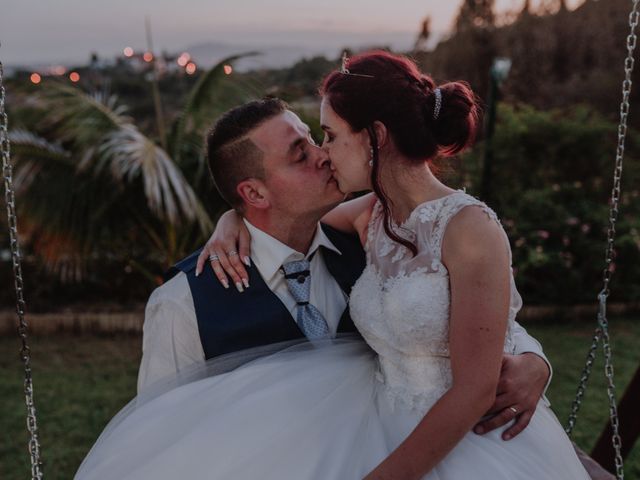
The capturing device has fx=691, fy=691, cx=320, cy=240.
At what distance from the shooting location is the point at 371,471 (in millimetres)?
2023

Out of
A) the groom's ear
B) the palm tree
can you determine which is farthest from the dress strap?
the palm tree

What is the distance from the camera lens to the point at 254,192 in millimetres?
2818

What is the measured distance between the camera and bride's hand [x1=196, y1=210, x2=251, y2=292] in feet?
8.55

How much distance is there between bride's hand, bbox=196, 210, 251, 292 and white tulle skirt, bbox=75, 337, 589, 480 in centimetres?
35

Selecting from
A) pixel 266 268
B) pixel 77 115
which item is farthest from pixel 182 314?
pixel 77 115

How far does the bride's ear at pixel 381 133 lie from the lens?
2291 mm

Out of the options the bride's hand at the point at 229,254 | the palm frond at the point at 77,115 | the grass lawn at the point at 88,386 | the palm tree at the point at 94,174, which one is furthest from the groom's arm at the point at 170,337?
the palm frond at the point at 77,115

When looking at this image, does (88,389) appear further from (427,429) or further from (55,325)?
(427,429)

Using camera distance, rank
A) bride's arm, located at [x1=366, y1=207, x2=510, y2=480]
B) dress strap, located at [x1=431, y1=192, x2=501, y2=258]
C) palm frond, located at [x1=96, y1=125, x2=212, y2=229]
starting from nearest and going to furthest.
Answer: bride's arm, located at [x1=366, y1=207, x2=510, y2=480] → dress strap, located at [x1=431, y1=192, x2=501, y2=258] → palm frond, located at [x1=96, y1=125, x2=212, y2=229]

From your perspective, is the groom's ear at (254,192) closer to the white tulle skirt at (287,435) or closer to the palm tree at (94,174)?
the white tulle skirt at (287,435)

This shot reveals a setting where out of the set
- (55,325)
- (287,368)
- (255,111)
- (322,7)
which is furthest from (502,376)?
(55,325)

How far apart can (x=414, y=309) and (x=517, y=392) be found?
1.50 feet

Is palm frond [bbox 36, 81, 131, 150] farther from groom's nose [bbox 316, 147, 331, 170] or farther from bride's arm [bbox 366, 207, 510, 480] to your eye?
bride's arm [bbox 366, 207, 510, 480]

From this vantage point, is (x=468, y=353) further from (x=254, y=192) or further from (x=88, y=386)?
(x=88, y=386)
